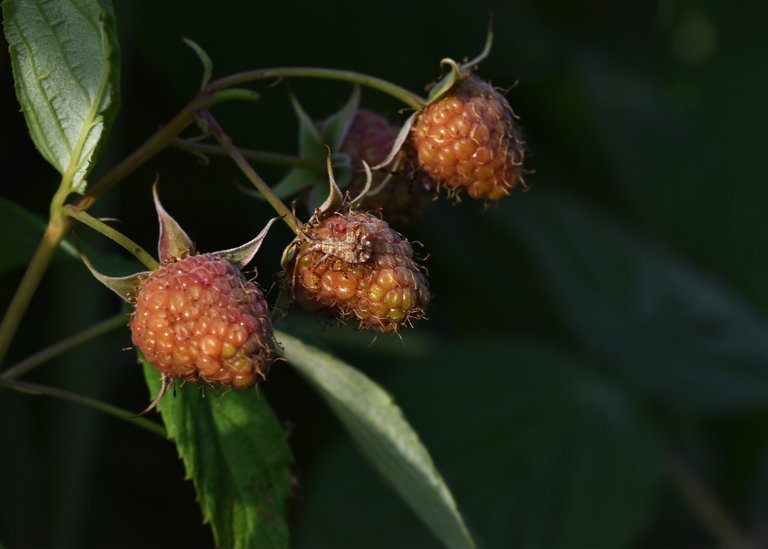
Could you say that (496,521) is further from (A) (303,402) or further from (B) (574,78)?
(B) (574,78)

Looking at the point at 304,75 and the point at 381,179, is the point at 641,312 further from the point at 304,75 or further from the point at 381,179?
the point at 304,75

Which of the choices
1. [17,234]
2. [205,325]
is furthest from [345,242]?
[17,234]

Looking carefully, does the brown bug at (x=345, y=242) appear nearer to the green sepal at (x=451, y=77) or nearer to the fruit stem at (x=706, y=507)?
the green sepal at (x=451, y=77)

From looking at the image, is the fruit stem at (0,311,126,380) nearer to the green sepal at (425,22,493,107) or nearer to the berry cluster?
the berry cluster

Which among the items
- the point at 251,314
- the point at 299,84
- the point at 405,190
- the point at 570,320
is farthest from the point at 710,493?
the point at 251,314

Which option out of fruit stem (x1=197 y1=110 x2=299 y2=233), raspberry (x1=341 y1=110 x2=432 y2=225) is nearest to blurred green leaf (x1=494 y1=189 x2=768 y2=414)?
raspberry (x1=341 y1=110 x2=432 y2=225)

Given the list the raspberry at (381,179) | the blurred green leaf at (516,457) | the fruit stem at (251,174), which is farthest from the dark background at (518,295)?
the fruit stem at (251,174)
